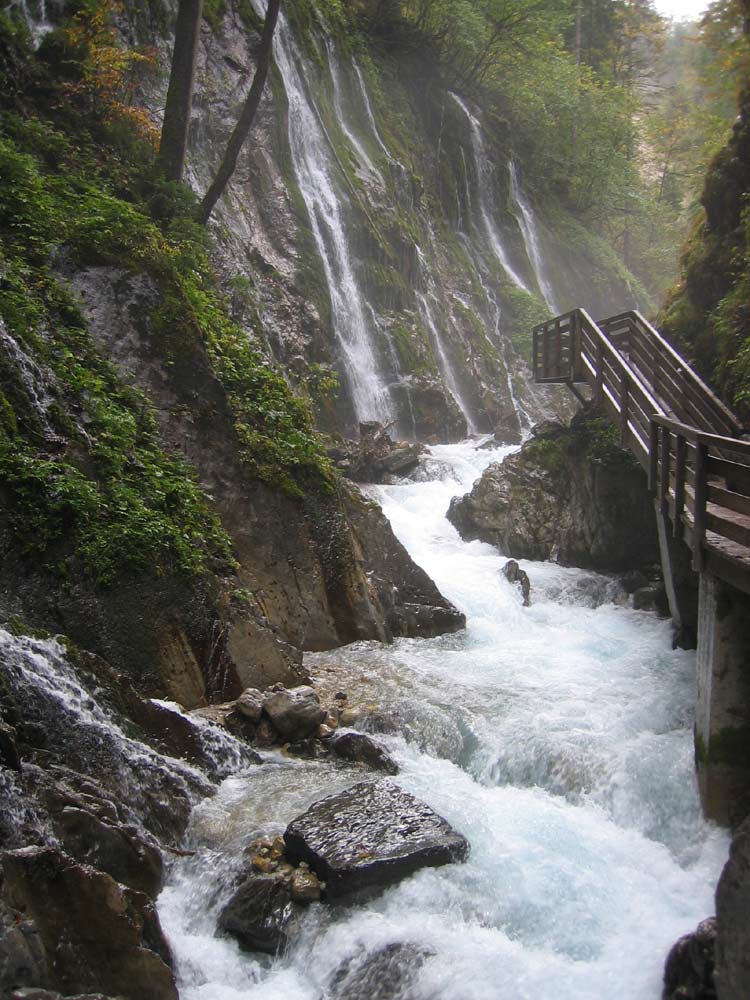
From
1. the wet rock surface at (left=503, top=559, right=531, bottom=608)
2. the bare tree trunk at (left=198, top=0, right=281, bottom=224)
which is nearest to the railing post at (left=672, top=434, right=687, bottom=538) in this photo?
the wet rock surface at (left=503, top=559, right=531, bottom=608)

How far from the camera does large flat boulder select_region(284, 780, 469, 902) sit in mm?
5125

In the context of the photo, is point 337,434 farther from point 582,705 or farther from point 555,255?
point 555,255

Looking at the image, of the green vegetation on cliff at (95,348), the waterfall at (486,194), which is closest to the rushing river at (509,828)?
the green vegetation on cliff at (95,348)

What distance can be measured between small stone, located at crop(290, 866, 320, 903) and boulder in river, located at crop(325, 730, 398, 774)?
1643mm

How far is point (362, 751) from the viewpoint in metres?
6.79

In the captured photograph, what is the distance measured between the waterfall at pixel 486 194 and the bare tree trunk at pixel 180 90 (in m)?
18.2

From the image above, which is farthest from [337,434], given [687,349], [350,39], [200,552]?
[350,39]

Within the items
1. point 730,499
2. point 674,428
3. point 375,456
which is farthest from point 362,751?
point 375,456

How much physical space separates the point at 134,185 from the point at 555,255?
24.4 m

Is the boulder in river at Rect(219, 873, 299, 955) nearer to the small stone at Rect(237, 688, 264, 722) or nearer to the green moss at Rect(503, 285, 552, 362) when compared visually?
the small stone at Rect(237, 688, 264, 722)

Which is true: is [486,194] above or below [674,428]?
above

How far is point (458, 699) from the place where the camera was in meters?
8.07

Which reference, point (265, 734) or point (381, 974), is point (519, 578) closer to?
point (265, 734)

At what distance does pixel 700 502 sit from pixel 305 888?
4.34 meters
